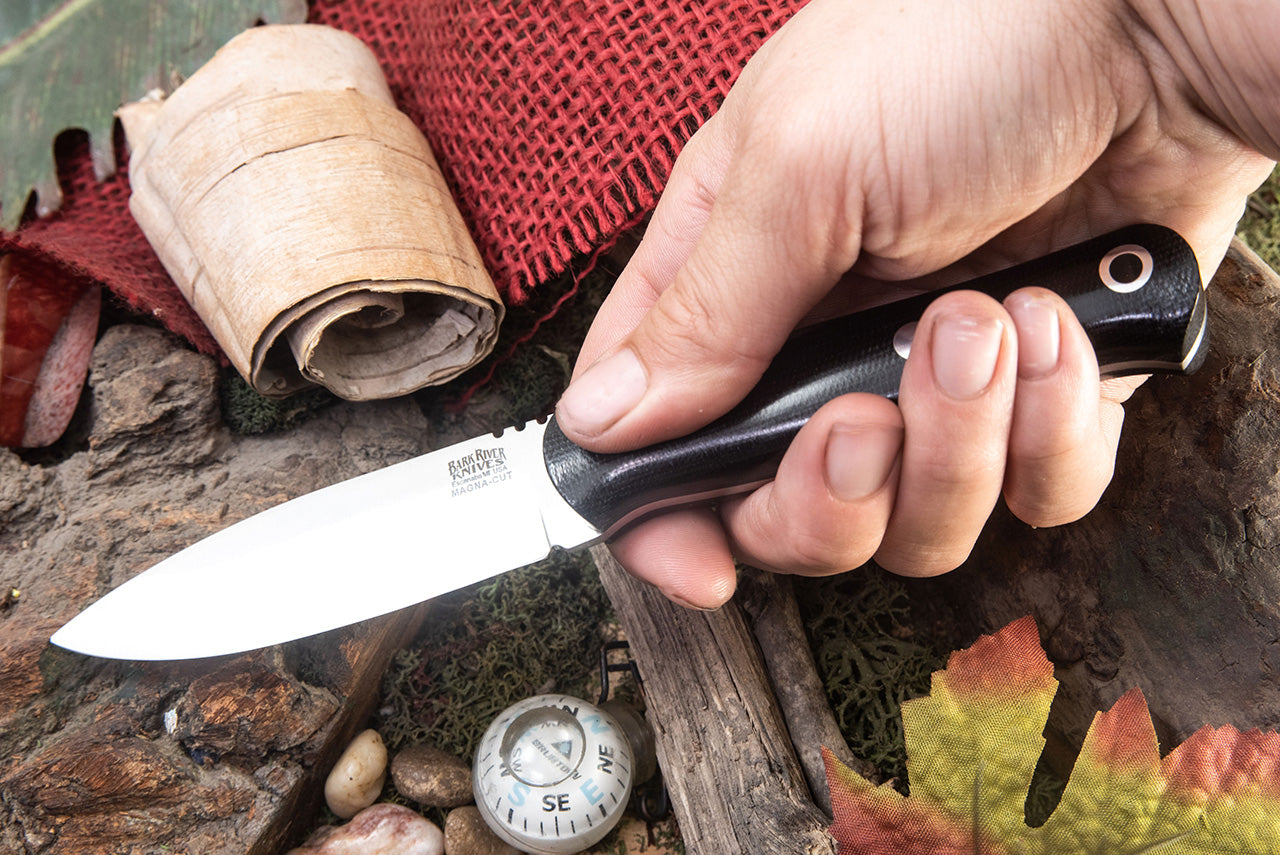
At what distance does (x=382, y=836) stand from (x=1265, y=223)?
179 cm

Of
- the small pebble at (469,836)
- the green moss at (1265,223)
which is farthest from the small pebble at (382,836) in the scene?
the green moss at (1265,223)

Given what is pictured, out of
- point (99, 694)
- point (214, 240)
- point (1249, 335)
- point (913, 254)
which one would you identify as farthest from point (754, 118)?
point (99, 694)

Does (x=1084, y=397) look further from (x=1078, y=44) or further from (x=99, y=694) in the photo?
(x=99, y=694)

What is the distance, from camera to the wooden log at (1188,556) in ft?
3.32

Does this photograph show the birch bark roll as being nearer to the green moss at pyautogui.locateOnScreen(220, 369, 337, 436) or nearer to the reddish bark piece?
the green moss at pyautogui.locateOnScreen(220, 369, 337, 436)

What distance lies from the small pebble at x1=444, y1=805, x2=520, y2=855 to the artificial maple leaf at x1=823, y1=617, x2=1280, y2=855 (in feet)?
1.59

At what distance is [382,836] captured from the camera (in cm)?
115

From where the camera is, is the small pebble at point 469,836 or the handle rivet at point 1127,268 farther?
the small pebble at point 469,836

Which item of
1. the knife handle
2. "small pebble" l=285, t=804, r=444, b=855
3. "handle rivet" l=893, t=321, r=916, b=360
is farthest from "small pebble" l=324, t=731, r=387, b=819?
"handle rivet" l=893, t=321, r=916, b=360

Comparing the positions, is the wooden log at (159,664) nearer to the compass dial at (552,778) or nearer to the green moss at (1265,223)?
the compass dial at (552,778)

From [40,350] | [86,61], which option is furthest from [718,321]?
[86,61]

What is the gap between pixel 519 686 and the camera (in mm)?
1272

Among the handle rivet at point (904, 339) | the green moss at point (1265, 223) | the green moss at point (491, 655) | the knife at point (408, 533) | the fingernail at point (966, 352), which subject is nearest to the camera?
the fingernail at point (966, 352)

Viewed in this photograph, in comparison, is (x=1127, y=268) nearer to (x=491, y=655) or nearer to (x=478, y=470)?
(x=478, y=470)
